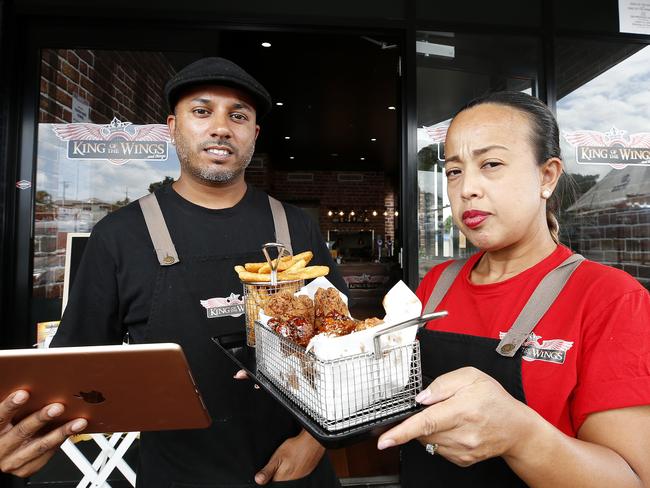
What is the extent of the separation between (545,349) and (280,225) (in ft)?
3.24

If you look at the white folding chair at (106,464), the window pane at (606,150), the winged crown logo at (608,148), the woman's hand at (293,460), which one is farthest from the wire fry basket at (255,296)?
the winged crown logo at (608,148)

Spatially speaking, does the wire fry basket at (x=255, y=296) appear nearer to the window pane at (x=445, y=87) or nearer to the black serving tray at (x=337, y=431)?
the black serving tray at (x=337, y=431)

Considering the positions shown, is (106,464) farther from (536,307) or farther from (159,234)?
(536,307)

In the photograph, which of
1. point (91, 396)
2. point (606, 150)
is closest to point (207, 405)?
point (91, 396)

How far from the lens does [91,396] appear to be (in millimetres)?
771

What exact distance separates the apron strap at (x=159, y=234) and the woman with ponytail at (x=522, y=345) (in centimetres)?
87

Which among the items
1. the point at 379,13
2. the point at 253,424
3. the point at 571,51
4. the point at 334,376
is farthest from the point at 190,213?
the point at 571,51

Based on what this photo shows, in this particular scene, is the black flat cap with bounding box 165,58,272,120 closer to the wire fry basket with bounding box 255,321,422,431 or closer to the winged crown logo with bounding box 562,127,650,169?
the wire fry basket with bounding box 255,321,422,431

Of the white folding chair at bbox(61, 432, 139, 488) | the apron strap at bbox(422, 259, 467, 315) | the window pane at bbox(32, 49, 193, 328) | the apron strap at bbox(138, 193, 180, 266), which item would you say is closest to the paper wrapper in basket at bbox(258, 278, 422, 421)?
the apron strap at bbox(422, 259, 467, 315)

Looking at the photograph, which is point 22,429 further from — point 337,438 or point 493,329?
point 493,329

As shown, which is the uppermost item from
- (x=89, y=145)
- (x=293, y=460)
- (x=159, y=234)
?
(x=89, y=145)

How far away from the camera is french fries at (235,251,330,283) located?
1.12m

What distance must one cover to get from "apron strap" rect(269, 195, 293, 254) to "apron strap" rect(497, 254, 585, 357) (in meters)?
0.81

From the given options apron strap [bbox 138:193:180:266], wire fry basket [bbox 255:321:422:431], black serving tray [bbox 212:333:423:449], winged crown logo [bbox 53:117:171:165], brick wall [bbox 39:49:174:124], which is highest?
brick wall [bbox 39:49:174:124]
